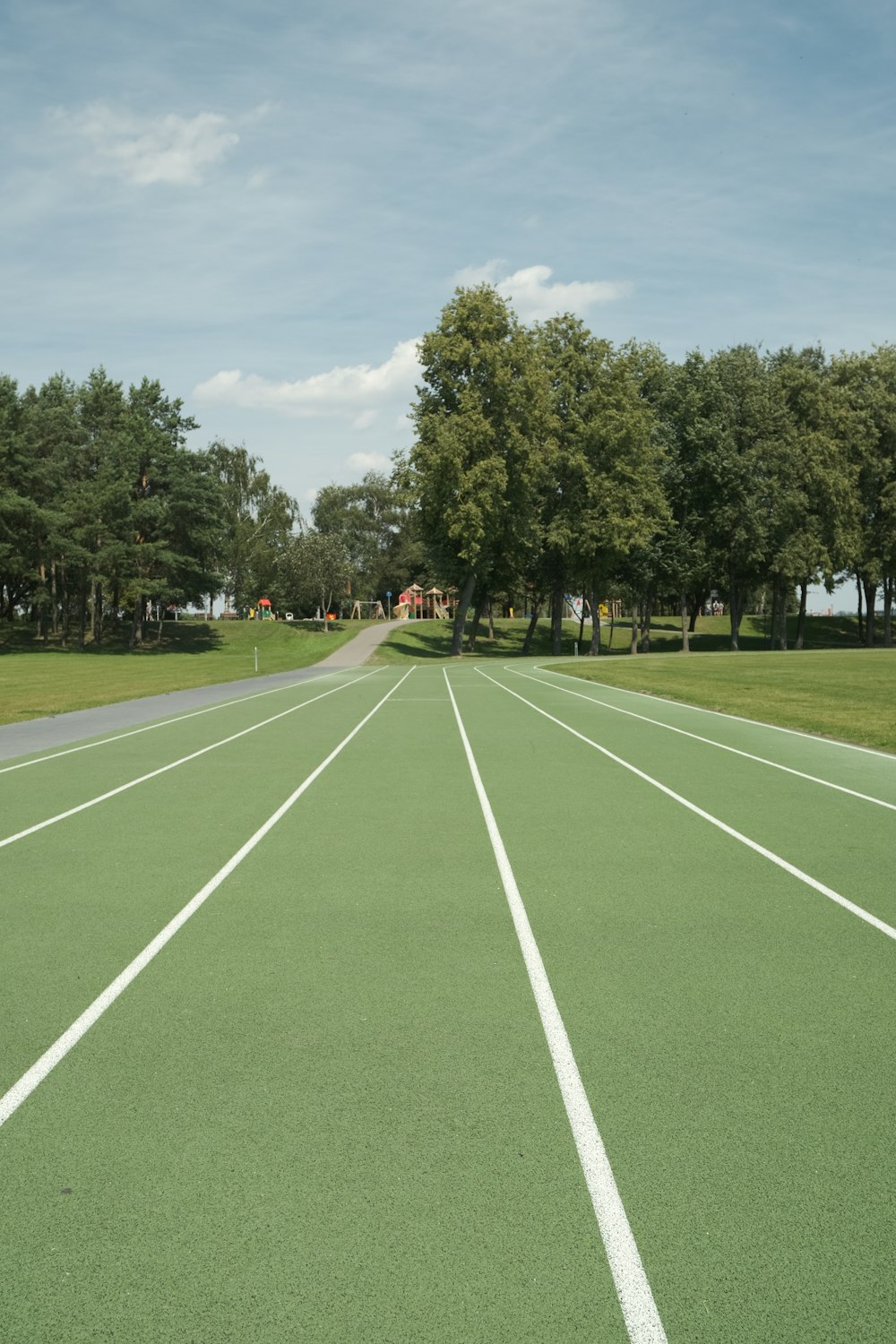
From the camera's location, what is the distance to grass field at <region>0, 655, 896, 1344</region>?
2957mm

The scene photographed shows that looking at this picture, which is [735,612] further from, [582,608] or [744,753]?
[744,753]

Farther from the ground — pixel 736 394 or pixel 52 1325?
pixel 736 394

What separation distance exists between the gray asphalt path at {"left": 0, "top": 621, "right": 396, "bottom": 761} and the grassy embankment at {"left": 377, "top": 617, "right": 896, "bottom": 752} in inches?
449

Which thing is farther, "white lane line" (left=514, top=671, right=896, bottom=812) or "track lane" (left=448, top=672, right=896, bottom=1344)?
"white lane line" (left=514, top=671, right=896, bottom=812)

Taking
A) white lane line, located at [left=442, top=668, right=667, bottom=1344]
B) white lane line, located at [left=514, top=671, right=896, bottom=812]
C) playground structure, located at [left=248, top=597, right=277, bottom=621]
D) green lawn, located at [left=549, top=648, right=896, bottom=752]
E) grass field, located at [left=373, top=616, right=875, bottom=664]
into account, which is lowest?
white lane line, located at [left=442, top=668, right=667, bottom=1344]

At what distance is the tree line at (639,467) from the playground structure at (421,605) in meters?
45.7

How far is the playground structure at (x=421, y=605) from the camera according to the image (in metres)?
109

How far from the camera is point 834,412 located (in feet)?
192

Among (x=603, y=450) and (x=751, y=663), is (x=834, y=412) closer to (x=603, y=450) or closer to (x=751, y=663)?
(x=603, y=450)

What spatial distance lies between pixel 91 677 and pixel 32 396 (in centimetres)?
4121

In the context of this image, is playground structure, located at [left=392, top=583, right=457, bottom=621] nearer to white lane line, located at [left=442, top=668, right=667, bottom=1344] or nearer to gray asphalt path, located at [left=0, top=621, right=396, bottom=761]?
gray asphalt path, located at [left=0, top=621, right=396, bottom=761]

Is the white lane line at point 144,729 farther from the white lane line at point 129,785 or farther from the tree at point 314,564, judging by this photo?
the tree at point 314,564

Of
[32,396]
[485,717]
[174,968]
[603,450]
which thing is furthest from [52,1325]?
[32,396]

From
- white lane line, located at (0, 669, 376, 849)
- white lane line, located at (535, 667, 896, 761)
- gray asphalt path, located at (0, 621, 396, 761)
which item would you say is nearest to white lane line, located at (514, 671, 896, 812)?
white lane line, located at (535, 667, 896, 761)
